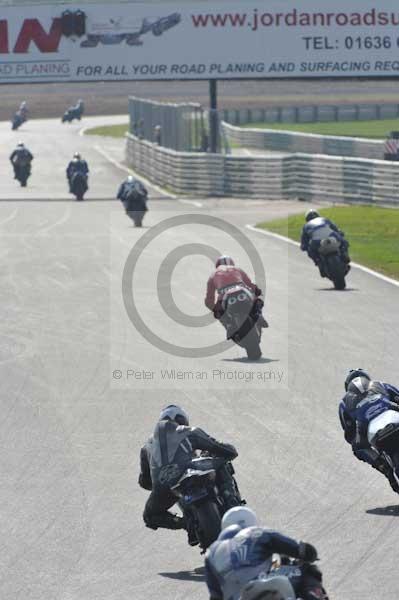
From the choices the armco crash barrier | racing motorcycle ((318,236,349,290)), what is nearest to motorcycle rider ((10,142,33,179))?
A: the armco crash barrier

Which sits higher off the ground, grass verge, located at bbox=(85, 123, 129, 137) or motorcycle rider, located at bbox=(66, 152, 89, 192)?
motorcycle rider, located at bbox=(66, 152, 89, 192)

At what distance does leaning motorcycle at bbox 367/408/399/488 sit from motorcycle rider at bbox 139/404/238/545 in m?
1.62

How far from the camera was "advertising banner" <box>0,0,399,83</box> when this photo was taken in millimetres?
45781

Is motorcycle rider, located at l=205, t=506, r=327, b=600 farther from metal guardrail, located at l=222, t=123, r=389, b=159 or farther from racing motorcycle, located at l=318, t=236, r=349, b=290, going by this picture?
metal guardrail, located at l=222, t=123, r=389, b=159

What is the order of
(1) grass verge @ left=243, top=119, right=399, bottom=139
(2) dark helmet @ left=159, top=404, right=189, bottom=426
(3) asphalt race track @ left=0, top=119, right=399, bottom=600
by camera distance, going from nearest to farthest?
(3) asphalt race track @ left=0, top=119, right=399, bottom=600 < (2) dark helmet @ left=159, top=404, right=189, bottom=426 < (1) grass verge @ left=243, top=119, right=399, bottom=139

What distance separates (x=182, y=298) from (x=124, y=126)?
64559mm

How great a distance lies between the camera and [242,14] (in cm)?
4591

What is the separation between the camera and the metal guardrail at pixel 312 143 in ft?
147

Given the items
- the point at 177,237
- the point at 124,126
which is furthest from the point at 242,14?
the point at 124,126

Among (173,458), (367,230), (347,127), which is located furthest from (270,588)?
(347,127)

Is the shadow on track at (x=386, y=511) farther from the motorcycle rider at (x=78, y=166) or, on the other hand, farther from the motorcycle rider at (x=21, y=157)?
the motorcycle rider at (x=21, y=157)

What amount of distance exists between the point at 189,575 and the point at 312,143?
39472 mm

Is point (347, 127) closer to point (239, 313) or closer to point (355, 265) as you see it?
point (355, 265)

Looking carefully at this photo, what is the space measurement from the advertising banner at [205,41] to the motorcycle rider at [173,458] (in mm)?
36731
